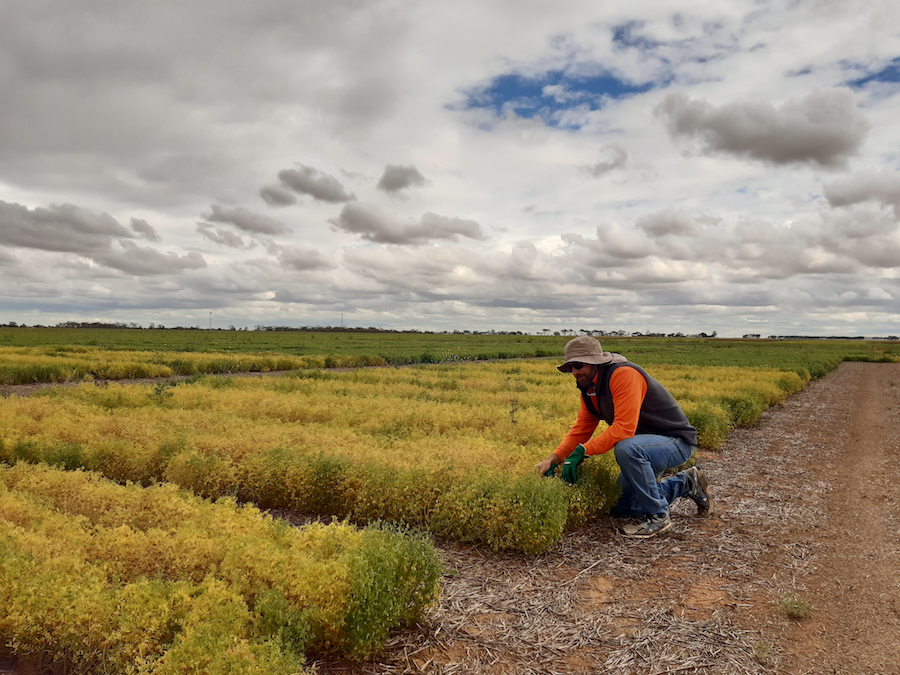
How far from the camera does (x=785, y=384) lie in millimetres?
29516

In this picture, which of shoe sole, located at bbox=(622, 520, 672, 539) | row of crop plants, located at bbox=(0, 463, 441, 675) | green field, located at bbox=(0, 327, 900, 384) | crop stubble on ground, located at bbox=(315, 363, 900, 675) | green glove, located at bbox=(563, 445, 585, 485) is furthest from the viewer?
green field, located at bbox=(0, 327, 900, 384)

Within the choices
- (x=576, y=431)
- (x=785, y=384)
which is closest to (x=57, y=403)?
(x=576, y=431)

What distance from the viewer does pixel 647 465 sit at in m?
7.46

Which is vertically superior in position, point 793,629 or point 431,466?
point 431,466

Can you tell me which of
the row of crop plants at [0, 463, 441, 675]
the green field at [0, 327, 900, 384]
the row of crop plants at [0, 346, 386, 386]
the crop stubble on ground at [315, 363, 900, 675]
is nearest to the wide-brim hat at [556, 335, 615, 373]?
the crop stubble on ground at [315, 363, 900, 675]

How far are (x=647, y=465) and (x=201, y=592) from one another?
5.55 metres

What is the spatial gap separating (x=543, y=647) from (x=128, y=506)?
4.96 meters

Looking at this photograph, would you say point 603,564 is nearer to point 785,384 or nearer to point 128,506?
point 128,506

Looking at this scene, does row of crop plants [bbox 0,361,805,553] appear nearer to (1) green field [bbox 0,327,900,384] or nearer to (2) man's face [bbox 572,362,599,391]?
(2) man's face [bbox 572,362,599,391]

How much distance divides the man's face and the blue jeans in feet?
2.95

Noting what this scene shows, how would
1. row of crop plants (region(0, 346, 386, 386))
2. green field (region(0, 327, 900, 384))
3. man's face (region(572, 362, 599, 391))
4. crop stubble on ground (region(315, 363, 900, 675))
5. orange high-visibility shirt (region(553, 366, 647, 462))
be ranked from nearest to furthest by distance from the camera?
crop stubble on ground (region(315, 363, 900, 675)), orange high-visibility shirt (region(553, 366, 647, 462)), man's face (region(572, 362, 599, 391)), row of crop plants (region(0, 346, 386, 386)), green field (region(0, 327, 900, 384))

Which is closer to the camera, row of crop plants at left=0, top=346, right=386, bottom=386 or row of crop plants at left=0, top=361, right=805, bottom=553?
row of crop plants at left=0, top=361, right=805, bottom=553

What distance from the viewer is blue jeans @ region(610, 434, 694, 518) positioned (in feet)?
24.3

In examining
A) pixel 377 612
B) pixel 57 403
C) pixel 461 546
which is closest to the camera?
pixel 377 612
